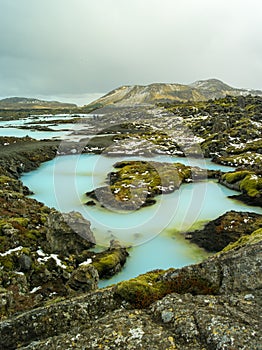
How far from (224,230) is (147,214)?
9508mm

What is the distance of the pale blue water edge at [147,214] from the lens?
974 inches

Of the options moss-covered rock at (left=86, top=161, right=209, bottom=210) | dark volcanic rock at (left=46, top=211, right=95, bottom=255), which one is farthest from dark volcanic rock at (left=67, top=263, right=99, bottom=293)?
moss-covered rock at (left=86, top=161, right=209, bottom=210)

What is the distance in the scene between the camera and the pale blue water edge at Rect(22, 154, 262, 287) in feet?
81.2

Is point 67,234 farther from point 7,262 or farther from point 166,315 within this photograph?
point 166,315

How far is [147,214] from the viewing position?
114ft

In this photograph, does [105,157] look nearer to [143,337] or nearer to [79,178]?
[79,178]

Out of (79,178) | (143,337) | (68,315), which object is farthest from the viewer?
(79,178)

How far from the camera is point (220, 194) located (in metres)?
42.8

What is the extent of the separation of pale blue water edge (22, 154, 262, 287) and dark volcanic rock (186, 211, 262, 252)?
127cm

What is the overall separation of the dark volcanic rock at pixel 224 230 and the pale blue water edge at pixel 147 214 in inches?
49.9

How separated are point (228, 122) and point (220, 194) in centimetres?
6962

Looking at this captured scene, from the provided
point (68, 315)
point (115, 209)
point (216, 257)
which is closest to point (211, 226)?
point (115, 209)

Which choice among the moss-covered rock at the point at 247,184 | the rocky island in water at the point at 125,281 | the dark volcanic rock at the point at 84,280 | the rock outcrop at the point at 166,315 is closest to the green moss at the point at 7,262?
the rocky island in water at the point at 125,281

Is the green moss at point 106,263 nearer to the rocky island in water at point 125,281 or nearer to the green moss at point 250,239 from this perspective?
the rocky island in water at point 125,281
